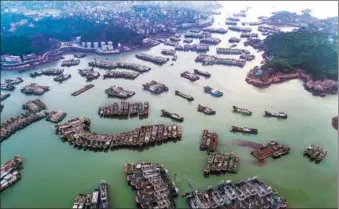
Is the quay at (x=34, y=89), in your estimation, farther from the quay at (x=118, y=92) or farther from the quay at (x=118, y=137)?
the quay at (x=118, y=137)

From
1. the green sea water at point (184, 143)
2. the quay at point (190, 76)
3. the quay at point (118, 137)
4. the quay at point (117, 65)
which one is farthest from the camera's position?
the quay at point (117, 65)

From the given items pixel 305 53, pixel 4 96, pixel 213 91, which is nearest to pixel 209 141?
pixel 213 91

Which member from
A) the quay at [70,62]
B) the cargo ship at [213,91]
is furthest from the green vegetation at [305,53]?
the quay at [70,62]

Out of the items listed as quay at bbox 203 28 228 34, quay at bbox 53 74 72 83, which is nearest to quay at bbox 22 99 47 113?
quay at bbox 53 74 72 83

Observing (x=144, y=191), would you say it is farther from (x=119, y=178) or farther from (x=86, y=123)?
(x=86, y=123)

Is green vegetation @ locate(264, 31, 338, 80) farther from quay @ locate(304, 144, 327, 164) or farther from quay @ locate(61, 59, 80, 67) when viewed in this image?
quay @ locate(61, 59, 80, 67)

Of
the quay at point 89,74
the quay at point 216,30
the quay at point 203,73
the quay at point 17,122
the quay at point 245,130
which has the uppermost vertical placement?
the quay at point 216,30
